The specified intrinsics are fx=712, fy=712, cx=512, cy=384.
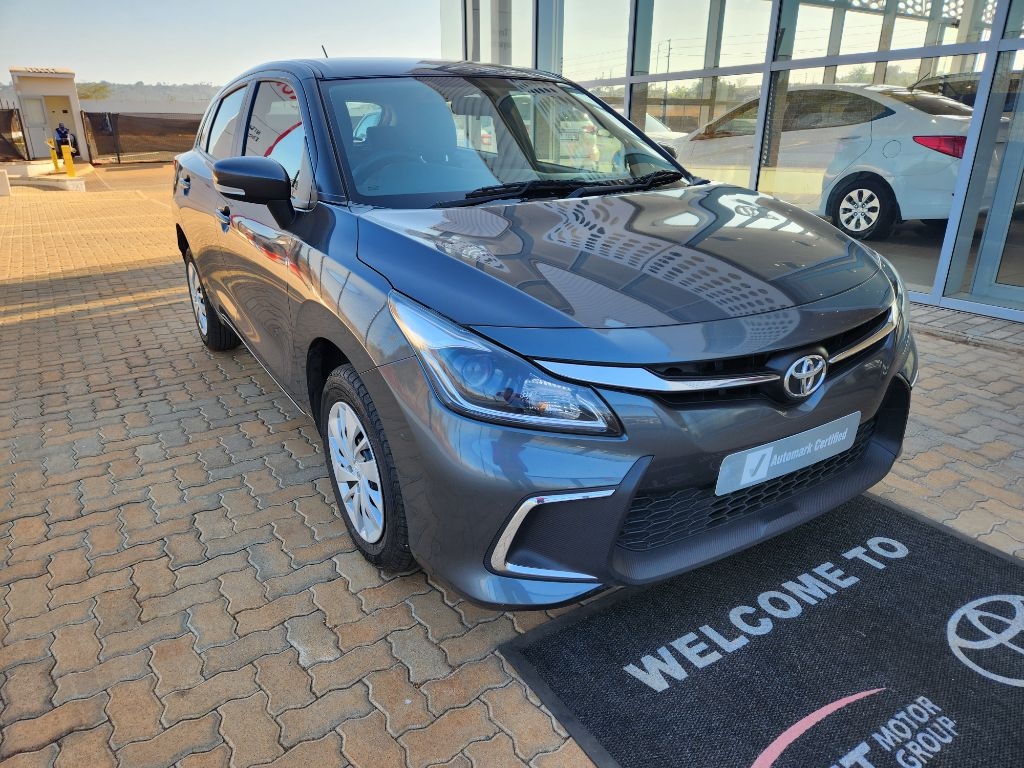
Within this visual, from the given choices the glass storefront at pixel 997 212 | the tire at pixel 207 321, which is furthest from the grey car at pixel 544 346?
the glass storefront at pixel 997 212

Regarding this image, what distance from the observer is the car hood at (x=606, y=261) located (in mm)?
1831

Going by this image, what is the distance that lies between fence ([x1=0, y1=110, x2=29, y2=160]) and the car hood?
26659 mm

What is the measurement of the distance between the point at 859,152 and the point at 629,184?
4.67 metres

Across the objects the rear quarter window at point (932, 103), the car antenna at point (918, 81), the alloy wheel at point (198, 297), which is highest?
the car antenna at point (918, 81)

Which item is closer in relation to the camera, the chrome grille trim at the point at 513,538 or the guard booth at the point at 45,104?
the chrome grille trim at the point at 513,538

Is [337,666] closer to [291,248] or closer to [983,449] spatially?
[291,248]

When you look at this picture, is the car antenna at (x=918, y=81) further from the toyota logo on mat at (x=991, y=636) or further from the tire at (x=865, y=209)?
the toyota logo on mat at (x=991, y=636)

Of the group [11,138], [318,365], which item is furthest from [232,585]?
[11,138]

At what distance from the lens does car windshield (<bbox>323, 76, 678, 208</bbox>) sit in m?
2.59

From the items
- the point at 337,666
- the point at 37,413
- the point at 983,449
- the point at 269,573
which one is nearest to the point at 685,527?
the point at 337,666

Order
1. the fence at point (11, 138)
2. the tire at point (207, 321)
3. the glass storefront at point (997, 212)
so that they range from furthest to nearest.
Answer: the fence at point (11, 138)
the glass storefront at point (997, 212)
the tire at point (207, 321)

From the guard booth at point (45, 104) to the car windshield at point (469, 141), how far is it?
3087 cm

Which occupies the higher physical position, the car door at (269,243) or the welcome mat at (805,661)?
the car door at (269,243)

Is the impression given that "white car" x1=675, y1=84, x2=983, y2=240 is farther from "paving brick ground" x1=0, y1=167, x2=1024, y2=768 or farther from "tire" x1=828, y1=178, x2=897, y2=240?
"paving brick ground" x1=0, y1=167, x2=1024, y2=768
